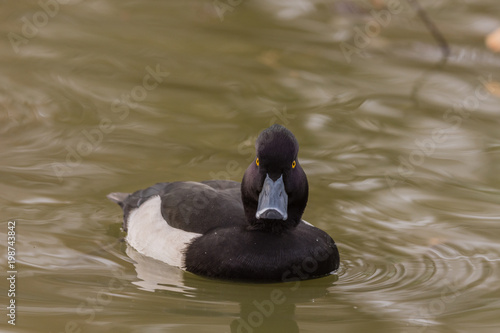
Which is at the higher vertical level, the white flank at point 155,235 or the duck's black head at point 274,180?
the duck's black head at point 274,180

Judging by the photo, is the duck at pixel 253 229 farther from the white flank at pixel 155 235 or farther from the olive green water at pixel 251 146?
the olive green water at pixel 251 146

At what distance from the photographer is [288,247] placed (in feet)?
20.6

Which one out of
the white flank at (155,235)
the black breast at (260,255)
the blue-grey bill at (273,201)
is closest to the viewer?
the blue-grey bill at (273,201)

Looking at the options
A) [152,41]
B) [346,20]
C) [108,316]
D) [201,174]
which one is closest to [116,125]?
[201,174]

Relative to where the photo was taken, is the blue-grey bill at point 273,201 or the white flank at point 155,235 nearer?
the blue-grey bill at point 273,201

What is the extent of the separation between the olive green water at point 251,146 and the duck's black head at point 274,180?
668 mm

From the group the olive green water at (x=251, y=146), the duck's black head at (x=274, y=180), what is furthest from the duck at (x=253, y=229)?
the olive green water at (x=251, y=146)

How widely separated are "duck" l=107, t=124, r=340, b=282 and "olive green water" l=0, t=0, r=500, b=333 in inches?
5.4

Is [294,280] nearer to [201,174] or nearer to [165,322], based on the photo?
[165,322]

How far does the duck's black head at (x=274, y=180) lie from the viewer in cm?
593

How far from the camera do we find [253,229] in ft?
21.0

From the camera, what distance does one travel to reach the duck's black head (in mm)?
5927

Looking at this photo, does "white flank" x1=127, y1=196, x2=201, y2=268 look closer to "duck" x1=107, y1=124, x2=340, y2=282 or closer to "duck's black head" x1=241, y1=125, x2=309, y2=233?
"duck" x1=107, y1=124, x2=340, y2=282

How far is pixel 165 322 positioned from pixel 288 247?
1205 mm
